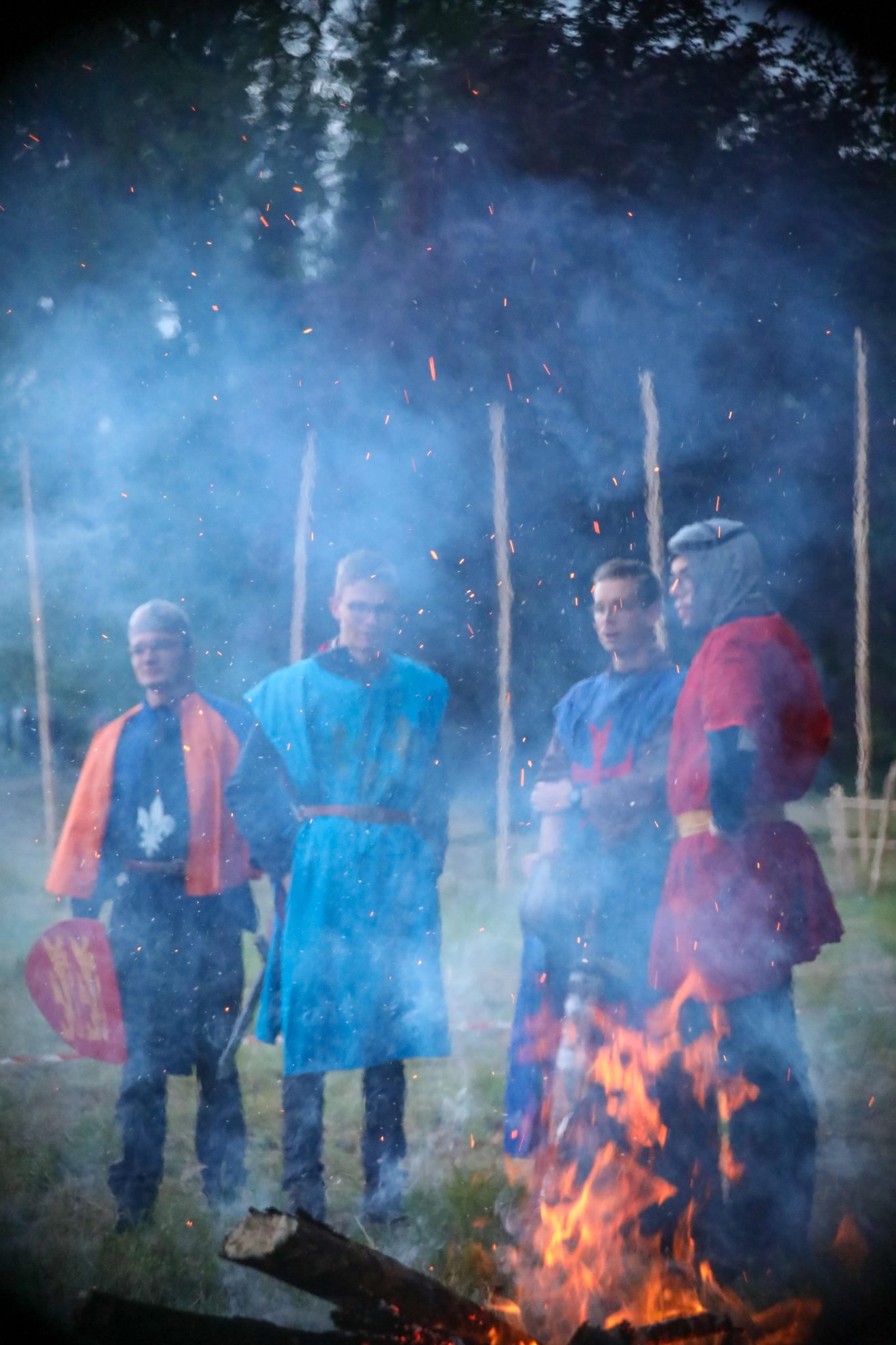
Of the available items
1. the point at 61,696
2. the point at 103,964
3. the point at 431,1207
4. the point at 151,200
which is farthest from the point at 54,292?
the point at 431,1207

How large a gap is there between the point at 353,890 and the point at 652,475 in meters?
2.83

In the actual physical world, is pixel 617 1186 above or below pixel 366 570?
below

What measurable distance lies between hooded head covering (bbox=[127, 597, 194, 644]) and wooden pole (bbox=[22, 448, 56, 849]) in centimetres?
218

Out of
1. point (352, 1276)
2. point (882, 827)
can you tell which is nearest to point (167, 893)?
point (352, 1276)

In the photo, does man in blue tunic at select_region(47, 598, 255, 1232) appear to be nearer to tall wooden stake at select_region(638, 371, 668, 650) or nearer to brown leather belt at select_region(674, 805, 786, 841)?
brown leather belt at select_region(674, 805, 786, 841)

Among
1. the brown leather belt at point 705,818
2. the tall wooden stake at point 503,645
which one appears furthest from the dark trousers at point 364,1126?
the tall wooden stake at point 503,645

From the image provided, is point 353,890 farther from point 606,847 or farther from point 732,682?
point 732,682

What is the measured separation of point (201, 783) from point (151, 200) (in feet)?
11.3

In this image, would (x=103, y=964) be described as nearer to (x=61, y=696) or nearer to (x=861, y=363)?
(x=61, y=696)

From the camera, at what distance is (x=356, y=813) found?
309cm

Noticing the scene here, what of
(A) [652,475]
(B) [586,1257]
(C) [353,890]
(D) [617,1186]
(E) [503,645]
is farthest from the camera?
(E) [503,645]

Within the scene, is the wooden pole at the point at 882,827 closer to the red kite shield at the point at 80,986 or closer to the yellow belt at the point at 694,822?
the yellow belt at the point at 694,822

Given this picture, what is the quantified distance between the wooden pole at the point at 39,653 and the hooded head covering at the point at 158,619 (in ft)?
7.16

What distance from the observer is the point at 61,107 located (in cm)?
505
